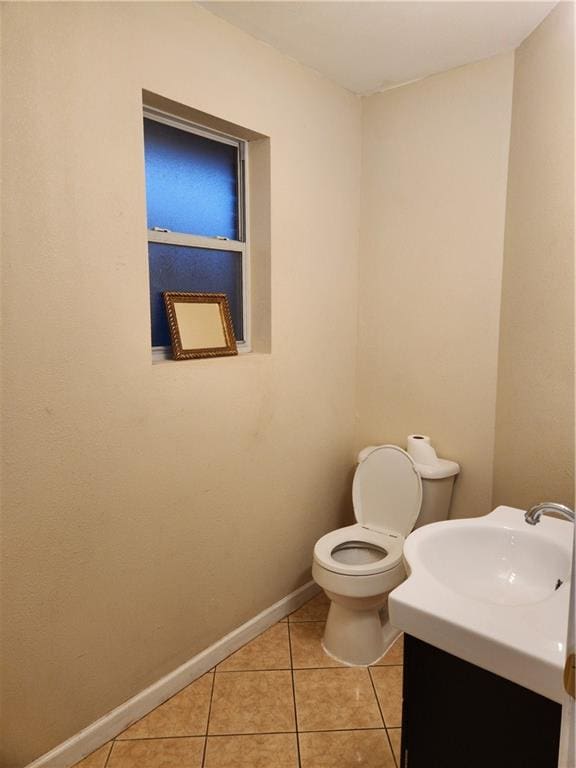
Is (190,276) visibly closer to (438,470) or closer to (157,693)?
(438,470)

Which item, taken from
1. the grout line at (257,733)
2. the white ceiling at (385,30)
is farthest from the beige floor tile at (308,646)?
the white ceiling at (385,30)

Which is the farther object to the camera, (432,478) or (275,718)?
(432,478)

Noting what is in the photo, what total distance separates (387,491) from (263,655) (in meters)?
0.87

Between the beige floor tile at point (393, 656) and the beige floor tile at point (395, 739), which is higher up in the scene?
the beige floor tile at point (393, 656)

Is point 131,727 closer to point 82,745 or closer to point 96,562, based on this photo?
point 82,745

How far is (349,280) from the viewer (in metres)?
2.64

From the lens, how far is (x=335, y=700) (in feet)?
6.39

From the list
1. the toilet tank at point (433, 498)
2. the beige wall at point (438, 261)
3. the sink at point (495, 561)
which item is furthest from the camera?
→ the toilet tank at point (433, 498)

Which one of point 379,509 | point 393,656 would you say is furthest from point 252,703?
point 379,509

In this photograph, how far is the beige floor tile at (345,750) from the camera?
1671 mm

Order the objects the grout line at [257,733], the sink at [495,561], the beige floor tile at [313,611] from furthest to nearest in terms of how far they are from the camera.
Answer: the beige floor tile at [313,611]
the grout line at [257,733]
the sink at [495,561]

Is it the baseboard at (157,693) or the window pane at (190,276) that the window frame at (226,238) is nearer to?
the window pane at (190,276)

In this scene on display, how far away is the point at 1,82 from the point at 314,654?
7.31ft

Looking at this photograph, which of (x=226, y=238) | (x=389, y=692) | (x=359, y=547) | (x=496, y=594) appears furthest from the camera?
(x=359, y=547)
